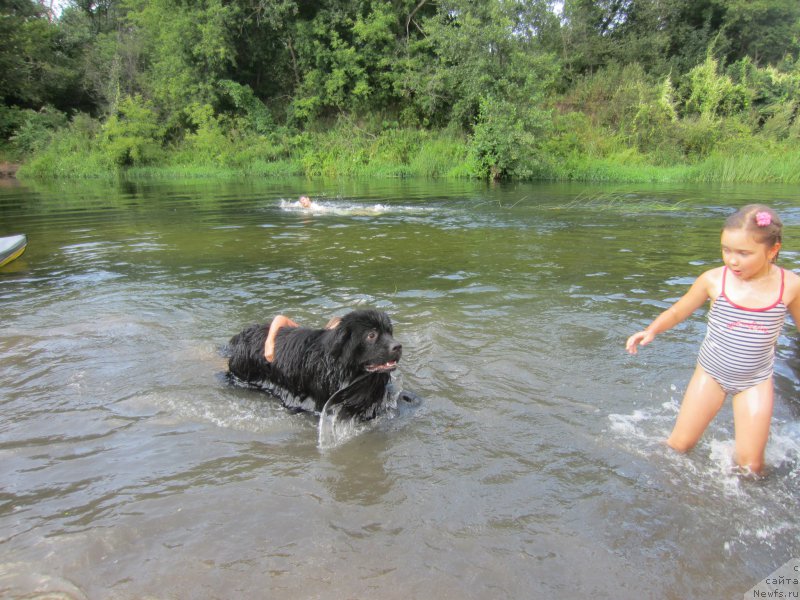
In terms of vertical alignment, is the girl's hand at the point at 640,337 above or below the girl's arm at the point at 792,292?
below

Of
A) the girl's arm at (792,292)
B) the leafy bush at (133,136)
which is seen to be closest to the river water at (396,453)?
the girl's arm at (792,292)

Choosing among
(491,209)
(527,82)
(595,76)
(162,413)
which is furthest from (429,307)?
(595,76)

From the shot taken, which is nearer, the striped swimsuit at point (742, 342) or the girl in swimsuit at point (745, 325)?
the girl in swimsuit at point (745, 325)

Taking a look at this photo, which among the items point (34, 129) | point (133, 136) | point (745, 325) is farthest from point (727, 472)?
point (34, 129)

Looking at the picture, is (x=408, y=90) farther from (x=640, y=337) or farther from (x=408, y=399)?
(x=640, y=337)

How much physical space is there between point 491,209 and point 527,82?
12861mm

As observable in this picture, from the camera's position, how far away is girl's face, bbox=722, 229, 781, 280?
3.29 meters

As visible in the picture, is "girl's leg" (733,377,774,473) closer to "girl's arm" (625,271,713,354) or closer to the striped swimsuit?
the striped swimsuit

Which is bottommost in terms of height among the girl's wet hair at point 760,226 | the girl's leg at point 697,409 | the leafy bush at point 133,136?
the girl's leg at point 697,409

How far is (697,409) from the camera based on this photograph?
3.76 metres

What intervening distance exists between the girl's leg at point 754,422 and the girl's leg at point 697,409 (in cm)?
16

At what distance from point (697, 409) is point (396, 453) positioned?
226 cm

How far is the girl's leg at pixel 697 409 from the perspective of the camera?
12.2ft

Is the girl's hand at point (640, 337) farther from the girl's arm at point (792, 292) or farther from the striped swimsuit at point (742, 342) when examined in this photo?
the girl's arm at point (792, 292)
